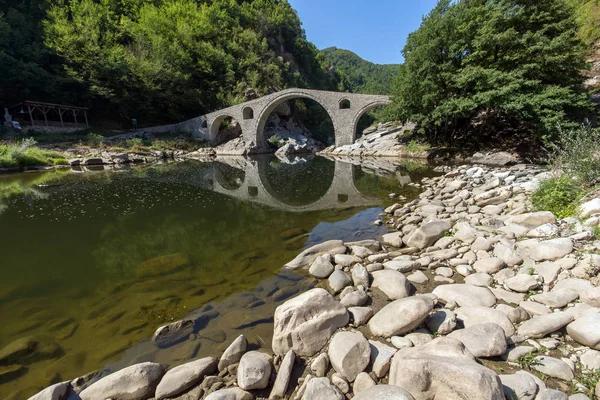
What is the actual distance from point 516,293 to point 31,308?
5.88m

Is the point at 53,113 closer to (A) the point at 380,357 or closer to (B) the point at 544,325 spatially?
(A) the point at 380,357

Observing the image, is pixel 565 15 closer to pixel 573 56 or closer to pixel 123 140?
pixel 573 56

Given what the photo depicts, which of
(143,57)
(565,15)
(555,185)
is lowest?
(555,185)

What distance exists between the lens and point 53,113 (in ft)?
94.1

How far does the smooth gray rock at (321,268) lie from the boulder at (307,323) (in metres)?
1.09

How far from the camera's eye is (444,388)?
1638mm

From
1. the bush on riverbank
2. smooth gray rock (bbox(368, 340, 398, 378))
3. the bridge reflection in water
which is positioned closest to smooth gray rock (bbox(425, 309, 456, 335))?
smooth gray rock (bbox(368, 340, 398, 378))

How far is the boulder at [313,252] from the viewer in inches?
164

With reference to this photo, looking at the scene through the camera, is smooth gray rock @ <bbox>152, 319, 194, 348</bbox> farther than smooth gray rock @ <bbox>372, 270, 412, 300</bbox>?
No

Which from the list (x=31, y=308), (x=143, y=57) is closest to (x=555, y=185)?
(x=31, y=308)

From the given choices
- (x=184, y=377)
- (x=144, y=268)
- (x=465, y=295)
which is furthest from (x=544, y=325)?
(x=144, y=268)

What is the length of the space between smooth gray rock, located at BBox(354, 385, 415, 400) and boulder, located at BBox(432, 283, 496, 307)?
5.14 feet

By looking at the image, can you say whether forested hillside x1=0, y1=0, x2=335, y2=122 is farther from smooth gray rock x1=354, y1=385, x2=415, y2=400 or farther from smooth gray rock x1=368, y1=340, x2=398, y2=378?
smooth gray rock x1=354, y1=385, x2=415, y2=400

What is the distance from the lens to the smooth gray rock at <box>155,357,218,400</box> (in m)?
2.12
